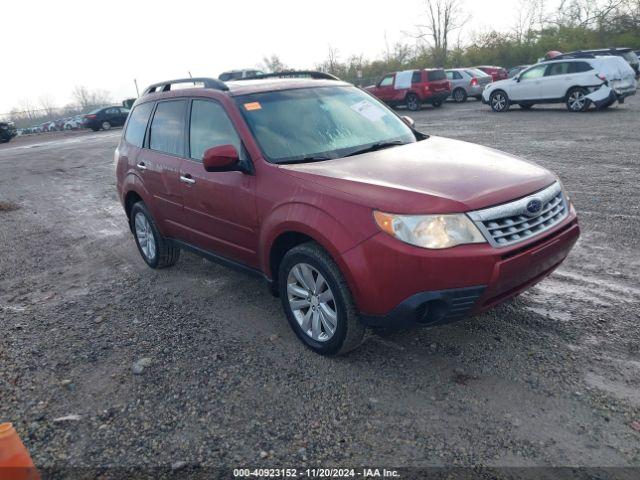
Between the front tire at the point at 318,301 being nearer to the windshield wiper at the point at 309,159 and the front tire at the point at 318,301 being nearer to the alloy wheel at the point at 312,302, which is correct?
the alloy wheel at the point at 312,302

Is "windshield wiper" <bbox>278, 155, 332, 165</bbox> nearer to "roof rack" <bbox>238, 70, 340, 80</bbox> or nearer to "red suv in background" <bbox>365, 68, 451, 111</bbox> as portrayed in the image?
"roof rack" <bbox>238, 70, 340, 80</bbox>

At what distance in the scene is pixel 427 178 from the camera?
3309mm

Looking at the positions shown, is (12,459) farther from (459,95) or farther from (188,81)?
(459,95)

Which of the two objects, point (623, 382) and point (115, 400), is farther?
point (115, 400)

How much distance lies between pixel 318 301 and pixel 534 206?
4.96ft

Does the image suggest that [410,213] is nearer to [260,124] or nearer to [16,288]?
[260,124]

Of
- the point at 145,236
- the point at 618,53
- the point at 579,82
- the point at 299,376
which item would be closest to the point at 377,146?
the point at 299,376

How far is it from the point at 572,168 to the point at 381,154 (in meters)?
6.09

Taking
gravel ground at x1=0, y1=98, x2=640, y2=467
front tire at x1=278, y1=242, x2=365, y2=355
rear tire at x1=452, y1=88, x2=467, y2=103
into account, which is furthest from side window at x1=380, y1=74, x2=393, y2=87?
front tire at x1=278, y1=242, x2=365, y2=355

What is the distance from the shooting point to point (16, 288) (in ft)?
18.7

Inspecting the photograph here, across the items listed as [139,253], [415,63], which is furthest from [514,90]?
[415,63]

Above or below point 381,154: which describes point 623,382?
below

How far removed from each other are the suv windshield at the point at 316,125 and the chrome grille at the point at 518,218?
4.30ft

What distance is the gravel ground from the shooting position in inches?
110
